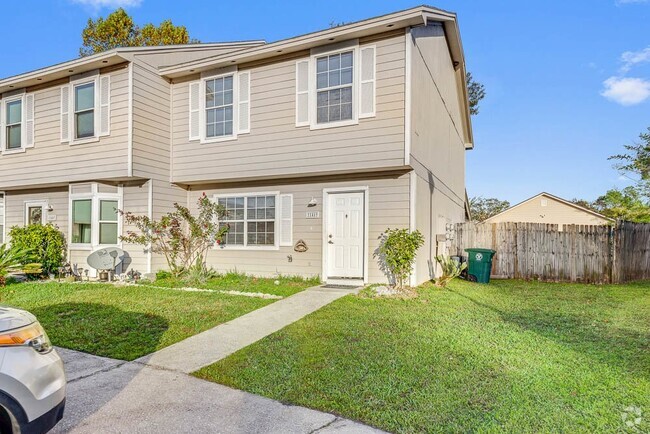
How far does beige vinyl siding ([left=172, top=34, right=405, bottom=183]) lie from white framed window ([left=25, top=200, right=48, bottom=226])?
5206mm

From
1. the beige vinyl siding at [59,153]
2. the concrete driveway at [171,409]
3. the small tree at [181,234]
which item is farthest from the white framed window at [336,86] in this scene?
the concrete driveway at [171,409]

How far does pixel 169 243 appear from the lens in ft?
34.6

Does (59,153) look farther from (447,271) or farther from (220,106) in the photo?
(447,271)

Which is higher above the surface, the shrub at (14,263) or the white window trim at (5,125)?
the white window trim at (5,125)

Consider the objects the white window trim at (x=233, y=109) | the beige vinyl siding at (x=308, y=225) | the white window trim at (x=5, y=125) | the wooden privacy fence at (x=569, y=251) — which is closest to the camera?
the beige vinyl siding at (x=308, y=225)

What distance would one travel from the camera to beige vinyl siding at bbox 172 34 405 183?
8.59 m

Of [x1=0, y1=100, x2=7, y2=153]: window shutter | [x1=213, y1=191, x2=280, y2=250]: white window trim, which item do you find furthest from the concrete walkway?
[x1=0, y1=100, x2=7, y2=153]: window shutter

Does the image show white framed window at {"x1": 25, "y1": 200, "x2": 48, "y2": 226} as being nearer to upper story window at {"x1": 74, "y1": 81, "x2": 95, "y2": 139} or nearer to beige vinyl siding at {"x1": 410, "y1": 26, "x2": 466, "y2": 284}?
upper story window at {"x1": 74, "y1": 81, "x2": 95, "y2": 139}

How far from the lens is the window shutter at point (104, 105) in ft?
34.5

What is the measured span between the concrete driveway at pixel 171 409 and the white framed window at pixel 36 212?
35.8ft

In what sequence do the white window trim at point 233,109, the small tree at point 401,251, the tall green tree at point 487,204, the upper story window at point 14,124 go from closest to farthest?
the small tree at point 401,251
the white window trim at point 233,109
the upper story window at point 14,124
the tall green tree at point 487,204

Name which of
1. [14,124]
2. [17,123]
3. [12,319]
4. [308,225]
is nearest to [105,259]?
[308,225]

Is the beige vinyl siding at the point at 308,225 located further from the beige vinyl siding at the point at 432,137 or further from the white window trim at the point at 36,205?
A: the white window trim at the point at 36,205

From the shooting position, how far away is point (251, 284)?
31.1 feet
